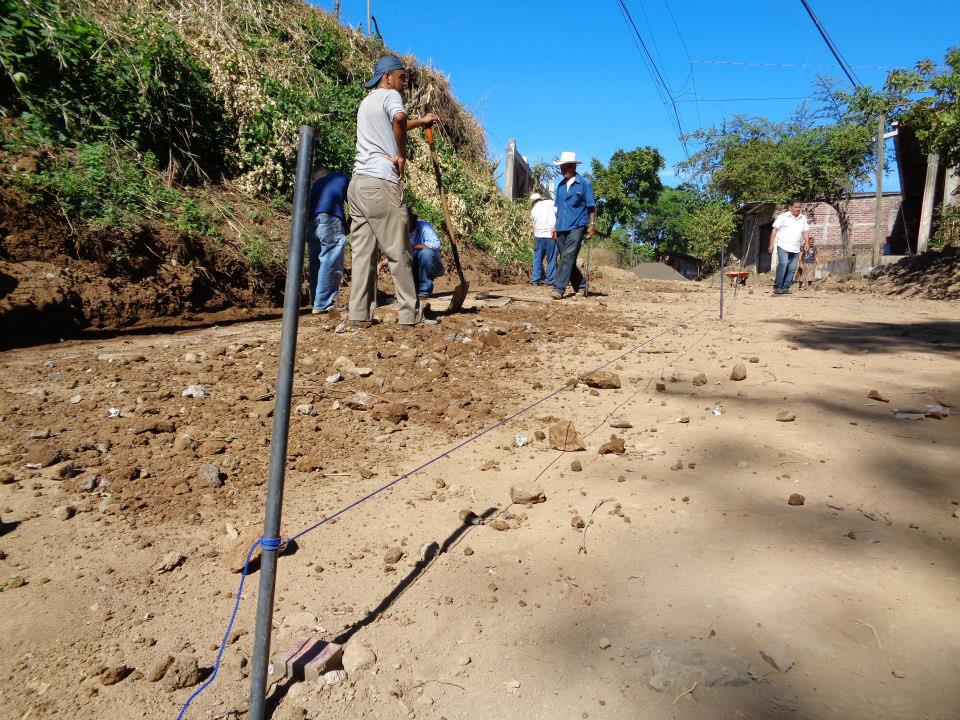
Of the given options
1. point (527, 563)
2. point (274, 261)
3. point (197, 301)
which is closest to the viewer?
point (527, 563)

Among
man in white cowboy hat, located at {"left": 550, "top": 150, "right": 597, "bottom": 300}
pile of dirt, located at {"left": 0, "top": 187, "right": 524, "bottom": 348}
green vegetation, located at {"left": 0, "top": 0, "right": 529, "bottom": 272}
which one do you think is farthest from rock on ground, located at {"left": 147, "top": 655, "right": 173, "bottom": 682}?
man in white cowboy hat, located at {"left": 550, "top": 150, "right": 597, "bottom": 300}

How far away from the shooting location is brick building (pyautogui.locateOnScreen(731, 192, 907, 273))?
24.3 m

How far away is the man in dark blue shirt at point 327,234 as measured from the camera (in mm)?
5484

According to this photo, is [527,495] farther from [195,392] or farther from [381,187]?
[381,187]

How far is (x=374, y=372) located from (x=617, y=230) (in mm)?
41895

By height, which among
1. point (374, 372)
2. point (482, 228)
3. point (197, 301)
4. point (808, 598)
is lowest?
point (808, 598)

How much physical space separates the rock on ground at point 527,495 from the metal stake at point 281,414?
3.99 ft

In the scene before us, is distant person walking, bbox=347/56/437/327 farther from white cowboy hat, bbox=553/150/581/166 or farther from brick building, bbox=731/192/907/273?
brick building, bbox=731/192/907/273

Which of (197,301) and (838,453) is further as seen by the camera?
(197,301)

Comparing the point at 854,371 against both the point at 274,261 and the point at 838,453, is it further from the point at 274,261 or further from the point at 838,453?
the point at 274,261

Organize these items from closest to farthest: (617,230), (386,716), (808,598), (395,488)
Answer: (386,716), (808,598), (395,488), (617,230)

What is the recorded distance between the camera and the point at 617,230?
43.8 metres

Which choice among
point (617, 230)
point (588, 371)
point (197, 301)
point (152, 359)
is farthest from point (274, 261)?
point (617, 230)

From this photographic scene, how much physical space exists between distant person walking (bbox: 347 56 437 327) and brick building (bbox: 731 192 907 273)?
1882 cm
